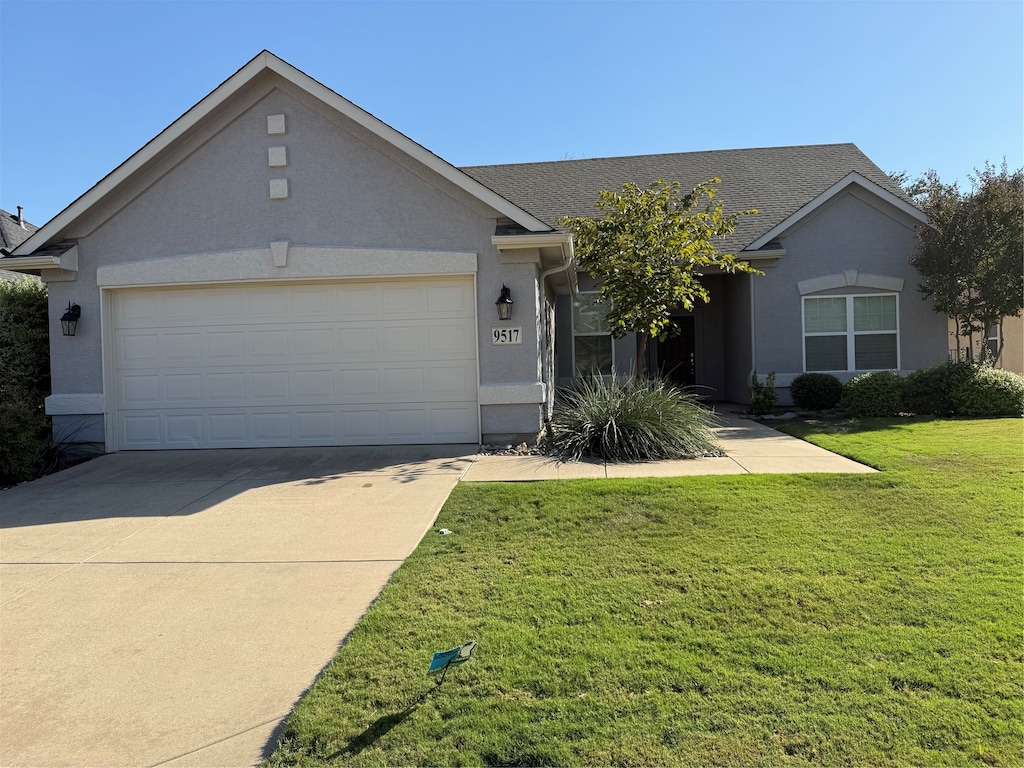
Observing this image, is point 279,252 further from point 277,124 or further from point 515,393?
point 515,393

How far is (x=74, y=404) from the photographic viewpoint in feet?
32.4

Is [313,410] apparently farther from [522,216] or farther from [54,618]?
[54,618]

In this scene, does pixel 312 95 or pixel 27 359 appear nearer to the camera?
pixel 312 95

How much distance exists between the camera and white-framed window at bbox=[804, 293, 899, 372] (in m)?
14.2

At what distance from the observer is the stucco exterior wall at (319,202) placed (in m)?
9.48

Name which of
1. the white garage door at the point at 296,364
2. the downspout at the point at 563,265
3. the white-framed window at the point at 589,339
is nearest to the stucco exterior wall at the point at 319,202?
the white garage door at the point at 296,364

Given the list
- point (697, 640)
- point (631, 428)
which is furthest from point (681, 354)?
point (697, 640)

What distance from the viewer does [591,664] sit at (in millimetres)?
3234

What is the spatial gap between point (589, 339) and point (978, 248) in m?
8.09

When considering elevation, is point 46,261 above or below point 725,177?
below

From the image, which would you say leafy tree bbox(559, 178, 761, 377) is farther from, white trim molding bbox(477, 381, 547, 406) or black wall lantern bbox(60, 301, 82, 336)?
black wall lantern bbox(60, 301, 82, 336)

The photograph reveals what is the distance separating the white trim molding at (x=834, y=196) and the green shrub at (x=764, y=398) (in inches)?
117

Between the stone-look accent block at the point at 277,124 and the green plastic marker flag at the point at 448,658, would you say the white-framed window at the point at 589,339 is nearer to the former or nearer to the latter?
the stone-look accent block at the point at 277,124

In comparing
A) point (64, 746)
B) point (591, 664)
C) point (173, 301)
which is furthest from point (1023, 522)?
point (173, 301)
